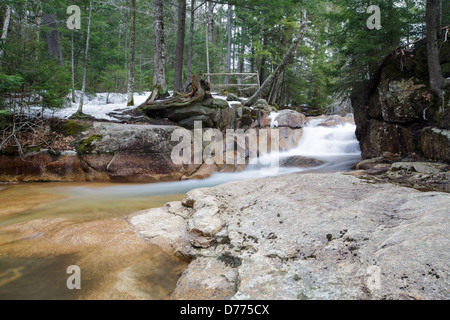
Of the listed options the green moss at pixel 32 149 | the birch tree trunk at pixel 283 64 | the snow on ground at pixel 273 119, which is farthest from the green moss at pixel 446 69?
the green moss at pixel 32 149

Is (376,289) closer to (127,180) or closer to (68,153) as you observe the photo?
(127,180)

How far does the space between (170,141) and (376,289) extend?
727 centimetres

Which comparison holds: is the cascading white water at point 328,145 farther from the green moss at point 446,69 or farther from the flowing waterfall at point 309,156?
the green moss at point 446,69

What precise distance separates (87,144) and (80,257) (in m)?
5.67

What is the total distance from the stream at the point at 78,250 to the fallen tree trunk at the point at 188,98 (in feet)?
17.0

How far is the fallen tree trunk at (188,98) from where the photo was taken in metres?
9.44

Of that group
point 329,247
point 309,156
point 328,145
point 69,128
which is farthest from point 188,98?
point 329,247

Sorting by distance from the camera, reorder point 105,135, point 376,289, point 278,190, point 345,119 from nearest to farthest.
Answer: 1. point 376,289
2. point 278,190
3. point 105,135
4. point 345,119

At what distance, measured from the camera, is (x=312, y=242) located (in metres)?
2.20

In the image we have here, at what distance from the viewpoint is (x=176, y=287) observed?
2049 millimetres

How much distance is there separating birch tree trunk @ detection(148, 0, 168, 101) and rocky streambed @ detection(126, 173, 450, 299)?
8.18m

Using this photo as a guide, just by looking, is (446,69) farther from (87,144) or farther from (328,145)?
(87,144)

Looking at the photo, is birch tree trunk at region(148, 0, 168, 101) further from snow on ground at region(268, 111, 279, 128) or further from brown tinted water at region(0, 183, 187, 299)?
brown tinted water at region(0, 183, 187, 299)
